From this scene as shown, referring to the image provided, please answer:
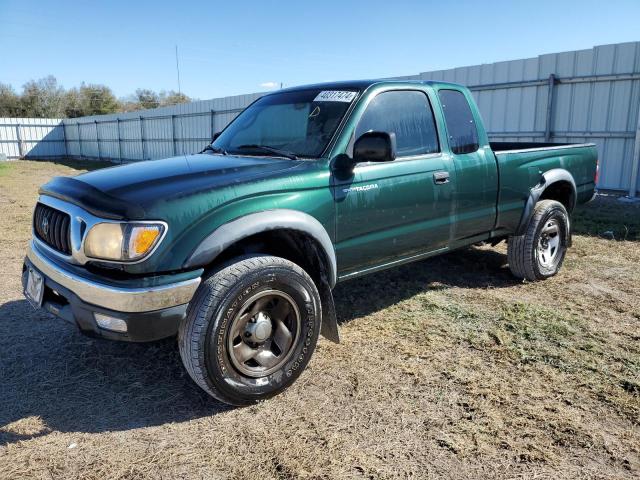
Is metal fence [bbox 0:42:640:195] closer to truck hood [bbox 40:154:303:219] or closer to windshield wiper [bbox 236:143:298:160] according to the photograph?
windshield wiper [bbox 236:143:298:160]

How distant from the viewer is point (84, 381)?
10.5ft

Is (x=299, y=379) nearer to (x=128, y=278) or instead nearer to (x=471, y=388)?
(x=471, y=388)

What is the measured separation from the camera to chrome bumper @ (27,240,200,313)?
2480 mm

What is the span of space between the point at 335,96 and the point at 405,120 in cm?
59

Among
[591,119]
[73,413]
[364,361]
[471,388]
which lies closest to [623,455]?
[471,388]

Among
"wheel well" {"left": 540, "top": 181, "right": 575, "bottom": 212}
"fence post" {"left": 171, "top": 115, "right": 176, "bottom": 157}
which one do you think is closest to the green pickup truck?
"wheel well" {"left": 540, "top": 181, "right": 575, "bottom": 212}

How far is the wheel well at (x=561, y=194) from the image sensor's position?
5.27 m

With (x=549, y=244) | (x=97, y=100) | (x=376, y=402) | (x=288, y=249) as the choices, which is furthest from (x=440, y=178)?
(x=97, y=100)

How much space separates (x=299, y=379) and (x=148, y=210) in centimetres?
146

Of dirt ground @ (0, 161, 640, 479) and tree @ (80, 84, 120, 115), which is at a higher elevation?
tree @ (80, 84, 120, 115)

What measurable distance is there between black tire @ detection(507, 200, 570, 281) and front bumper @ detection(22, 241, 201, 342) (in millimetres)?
3514

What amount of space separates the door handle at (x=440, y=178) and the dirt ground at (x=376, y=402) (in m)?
1.15

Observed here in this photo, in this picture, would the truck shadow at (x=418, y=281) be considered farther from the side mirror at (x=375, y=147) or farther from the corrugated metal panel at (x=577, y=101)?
the corrugated metal panel at (x=577, y=101)

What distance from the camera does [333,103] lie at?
11.9 feet
